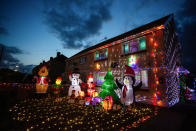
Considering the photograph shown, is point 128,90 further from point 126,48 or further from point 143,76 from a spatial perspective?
point 126,48

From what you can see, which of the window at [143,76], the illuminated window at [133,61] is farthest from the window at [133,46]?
the window at [143,76]

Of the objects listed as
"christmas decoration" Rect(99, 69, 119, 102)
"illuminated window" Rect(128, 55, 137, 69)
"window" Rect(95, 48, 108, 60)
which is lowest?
"christmas decoration" Rect(99, 69, 119, 102)

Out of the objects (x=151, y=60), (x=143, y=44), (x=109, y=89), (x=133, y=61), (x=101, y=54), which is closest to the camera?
(x=109, y=89)

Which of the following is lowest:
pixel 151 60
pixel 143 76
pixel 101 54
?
pixel 143 76

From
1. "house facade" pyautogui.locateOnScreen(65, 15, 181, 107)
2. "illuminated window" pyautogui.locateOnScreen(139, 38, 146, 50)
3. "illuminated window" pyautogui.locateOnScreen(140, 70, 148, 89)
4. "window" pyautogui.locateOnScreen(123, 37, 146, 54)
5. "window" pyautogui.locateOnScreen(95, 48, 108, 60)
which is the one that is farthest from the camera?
"window" pyautogui.locateOnScreen(95, 48, 108, 60)

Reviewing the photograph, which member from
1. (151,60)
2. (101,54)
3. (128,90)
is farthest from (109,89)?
(101,54)

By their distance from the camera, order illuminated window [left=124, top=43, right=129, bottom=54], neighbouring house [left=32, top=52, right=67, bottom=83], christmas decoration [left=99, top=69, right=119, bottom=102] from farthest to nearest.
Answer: neighbouring house [left=32, top=52, right=67, bottom=83]
illuminated window [left=124, top=43, right=129, bottom=54]
christmas decoration [left=99, top=69, right=119, bottom=102]

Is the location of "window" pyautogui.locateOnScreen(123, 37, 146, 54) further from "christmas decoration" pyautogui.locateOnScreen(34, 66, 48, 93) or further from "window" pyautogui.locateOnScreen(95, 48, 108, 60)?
"christmas decoration" pyautogui.locateOnScreen(34, 66, 48, 93)

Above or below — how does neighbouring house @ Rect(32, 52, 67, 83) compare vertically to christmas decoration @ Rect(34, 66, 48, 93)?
above

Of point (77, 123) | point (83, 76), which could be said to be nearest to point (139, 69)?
point (77, 123)

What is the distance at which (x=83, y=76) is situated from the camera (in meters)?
14.8

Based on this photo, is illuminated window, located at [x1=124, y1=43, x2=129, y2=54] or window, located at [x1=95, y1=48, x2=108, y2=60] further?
window, located at [x1=95, y1=48, x2=108, y2=60]

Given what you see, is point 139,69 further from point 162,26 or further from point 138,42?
point 162,26

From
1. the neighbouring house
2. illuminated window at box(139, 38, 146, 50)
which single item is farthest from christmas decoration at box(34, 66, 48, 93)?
the neighbouring house
